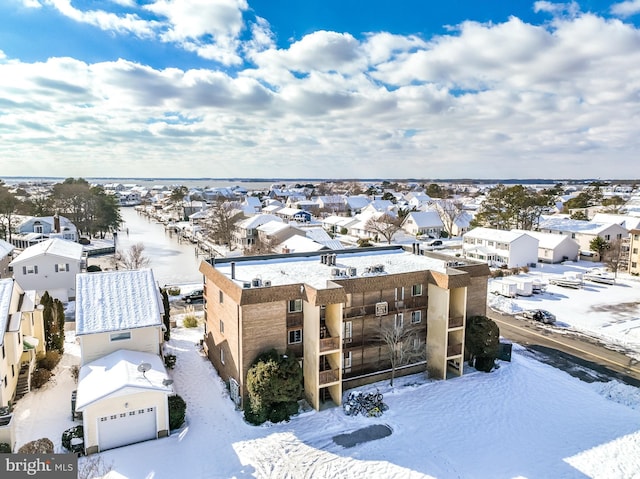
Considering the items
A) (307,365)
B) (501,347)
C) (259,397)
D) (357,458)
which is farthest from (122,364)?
(501,347)

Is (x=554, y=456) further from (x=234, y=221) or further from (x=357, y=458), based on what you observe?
(x=234, y=221)

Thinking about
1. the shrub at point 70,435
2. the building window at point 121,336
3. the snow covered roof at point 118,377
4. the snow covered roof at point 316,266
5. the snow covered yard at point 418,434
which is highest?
the snow covered roof at point 316,266

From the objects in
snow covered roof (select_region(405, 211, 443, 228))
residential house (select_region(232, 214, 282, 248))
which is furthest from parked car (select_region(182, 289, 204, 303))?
snow covered roof (select_region(405, 211, 443, 228))

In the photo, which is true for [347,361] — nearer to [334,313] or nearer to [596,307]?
[334,313]

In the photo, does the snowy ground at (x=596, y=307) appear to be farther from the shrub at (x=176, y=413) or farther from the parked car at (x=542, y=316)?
the shrub at (x=176, y=413)

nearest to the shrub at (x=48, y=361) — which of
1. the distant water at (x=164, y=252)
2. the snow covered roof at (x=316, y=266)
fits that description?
the snow covered roof at (x=316, y=266)

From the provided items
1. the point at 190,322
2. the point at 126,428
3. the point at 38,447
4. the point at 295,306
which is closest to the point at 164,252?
the point at 190,322
